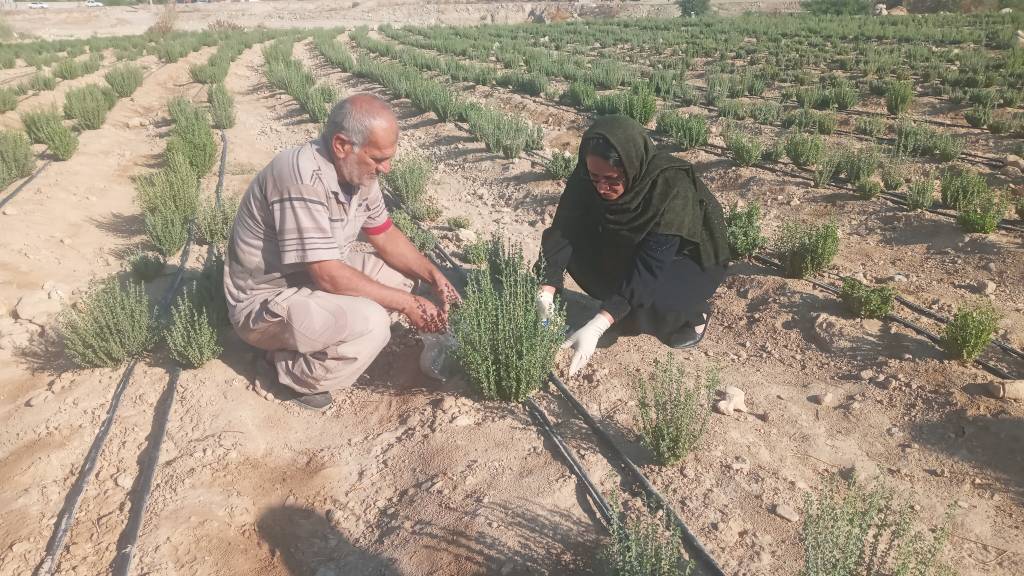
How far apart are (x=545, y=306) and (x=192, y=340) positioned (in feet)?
6.28

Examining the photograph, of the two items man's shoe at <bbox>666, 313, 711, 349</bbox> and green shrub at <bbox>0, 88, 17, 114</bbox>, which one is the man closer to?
man's shoe at <bbox>666, 313, 711, 349</bbox>

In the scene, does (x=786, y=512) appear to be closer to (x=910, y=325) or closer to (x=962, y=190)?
(x=910, y=325)

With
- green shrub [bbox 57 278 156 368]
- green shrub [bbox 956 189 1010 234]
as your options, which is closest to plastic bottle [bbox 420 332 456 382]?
green shrub [bbox 57 278 156 368]

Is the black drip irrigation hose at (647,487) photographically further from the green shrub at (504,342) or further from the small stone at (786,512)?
the small stone at (786,512)

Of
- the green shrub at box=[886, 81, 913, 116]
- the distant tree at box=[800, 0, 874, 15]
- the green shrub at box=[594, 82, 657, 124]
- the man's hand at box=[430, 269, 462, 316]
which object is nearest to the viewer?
the man's hand at box=[430, 269, 462, 316]

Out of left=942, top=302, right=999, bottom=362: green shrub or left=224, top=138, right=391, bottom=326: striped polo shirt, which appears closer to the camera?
left=224, top=138, right=391, bottom=326: striped polo shirt

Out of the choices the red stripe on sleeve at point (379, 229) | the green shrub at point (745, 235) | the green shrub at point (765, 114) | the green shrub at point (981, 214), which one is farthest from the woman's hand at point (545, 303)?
the green shrub at point (765, 114)

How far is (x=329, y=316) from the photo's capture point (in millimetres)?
3000

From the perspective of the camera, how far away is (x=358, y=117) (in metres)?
2.76

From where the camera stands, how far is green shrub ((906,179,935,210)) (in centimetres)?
510

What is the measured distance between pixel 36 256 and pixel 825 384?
5.71m

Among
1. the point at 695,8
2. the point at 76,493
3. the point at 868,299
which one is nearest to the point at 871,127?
the point at 868,299

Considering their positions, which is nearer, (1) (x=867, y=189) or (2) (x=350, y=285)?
(2) (x=350, y=285)

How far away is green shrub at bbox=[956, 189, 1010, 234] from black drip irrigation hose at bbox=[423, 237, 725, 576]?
359 centimetres
